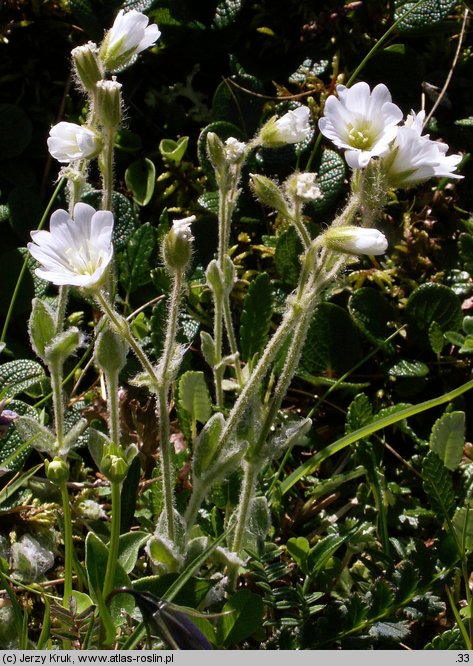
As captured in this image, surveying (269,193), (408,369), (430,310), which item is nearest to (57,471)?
(269,193)

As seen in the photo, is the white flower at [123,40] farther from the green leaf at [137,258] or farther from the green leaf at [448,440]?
the green leaf at [448,440]

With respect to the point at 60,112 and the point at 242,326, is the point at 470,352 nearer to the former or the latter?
the point at 242,326

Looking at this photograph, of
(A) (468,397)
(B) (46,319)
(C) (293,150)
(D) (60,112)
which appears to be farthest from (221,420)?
(D) (60,112)

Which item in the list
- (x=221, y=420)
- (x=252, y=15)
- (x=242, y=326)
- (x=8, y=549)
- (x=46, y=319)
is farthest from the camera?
(x=252, y=15)

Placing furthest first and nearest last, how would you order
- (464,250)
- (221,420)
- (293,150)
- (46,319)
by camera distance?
(293,150), (464,250), (46,319), (221,420)

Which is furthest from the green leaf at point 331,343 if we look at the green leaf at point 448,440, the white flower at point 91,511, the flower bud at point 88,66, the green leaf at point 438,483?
the flower bud at point 88,66

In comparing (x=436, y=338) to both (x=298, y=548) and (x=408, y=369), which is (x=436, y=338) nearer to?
(x=408, y=369)
